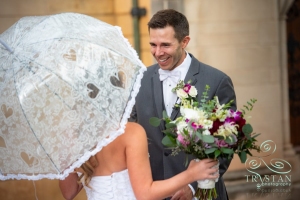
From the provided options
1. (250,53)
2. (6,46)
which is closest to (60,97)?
(6,46)

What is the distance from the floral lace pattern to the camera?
2703 mm

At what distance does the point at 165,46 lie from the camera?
3641 mm

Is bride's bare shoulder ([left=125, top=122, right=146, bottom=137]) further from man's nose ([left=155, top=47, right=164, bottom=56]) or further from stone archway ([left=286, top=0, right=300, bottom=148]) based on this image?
stone archway ([left=286, top=0, right=300, bottom=148])

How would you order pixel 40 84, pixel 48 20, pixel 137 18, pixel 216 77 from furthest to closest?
pixel 137 18 → pixel 216 77 → pixel 48 20 → pixel 40 84

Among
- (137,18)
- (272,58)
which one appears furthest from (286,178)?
(137,18)

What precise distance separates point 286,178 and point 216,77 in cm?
371

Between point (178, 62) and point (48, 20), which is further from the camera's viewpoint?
point (178, 62)

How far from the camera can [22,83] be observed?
2.72 m

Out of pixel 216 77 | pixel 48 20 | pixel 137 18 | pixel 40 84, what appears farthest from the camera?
pixel 137 18

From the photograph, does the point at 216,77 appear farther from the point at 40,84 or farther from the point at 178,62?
the point at 40,84

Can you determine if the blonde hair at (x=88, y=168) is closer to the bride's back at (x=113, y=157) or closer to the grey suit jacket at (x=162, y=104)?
the bride's back at (x=113, y=157)

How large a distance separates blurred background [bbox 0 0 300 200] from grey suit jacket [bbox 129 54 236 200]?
2.86 m

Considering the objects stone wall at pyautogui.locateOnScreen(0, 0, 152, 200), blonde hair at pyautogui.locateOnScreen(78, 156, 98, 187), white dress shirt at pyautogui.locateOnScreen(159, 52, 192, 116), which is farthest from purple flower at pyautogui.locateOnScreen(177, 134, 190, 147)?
stone wall at pyautogui.locateOnScreen(0, 0, 152, 200)

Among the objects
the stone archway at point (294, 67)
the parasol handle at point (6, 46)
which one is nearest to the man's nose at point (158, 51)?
the parasol handle at point (6, 46)
